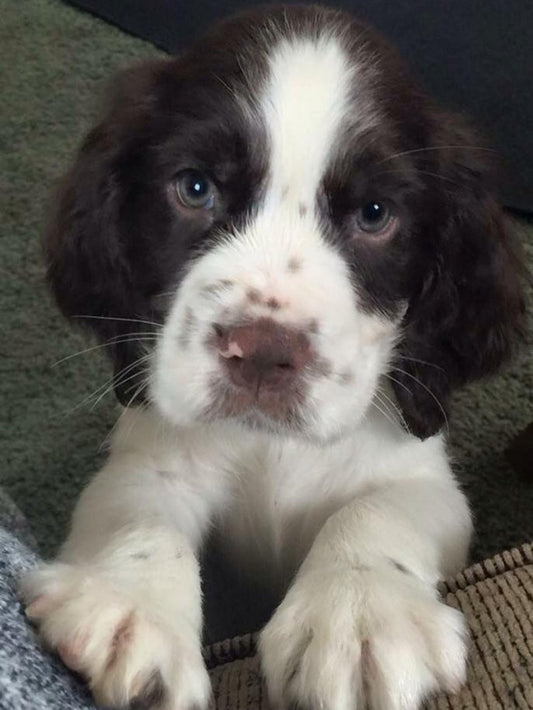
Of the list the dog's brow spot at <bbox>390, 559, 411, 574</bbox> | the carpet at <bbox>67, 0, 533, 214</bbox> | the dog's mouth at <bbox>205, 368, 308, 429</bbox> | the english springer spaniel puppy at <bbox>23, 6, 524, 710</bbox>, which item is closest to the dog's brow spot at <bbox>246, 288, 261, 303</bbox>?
the english springer spaniel puppy at <bbox>23, 6, 524, 710</bbox>

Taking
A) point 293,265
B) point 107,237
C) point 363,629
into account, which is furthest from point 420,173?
point 363,629

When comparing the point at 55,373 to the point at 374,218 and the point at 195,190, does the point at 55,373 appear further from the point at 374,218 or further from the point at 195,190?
the point at 374,218

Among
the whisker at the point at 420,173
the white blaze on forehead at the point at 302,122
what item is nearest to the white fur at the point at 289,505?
the white blaze on forehead at the point at 302,122

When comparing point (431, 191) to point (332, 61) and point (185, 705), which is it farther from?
point (185, 705)

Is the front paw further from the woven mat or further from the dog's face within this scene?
the dog's face

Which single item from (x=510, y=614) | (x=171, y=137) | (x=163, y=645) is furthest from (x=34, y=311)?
(x=510, y=614)
